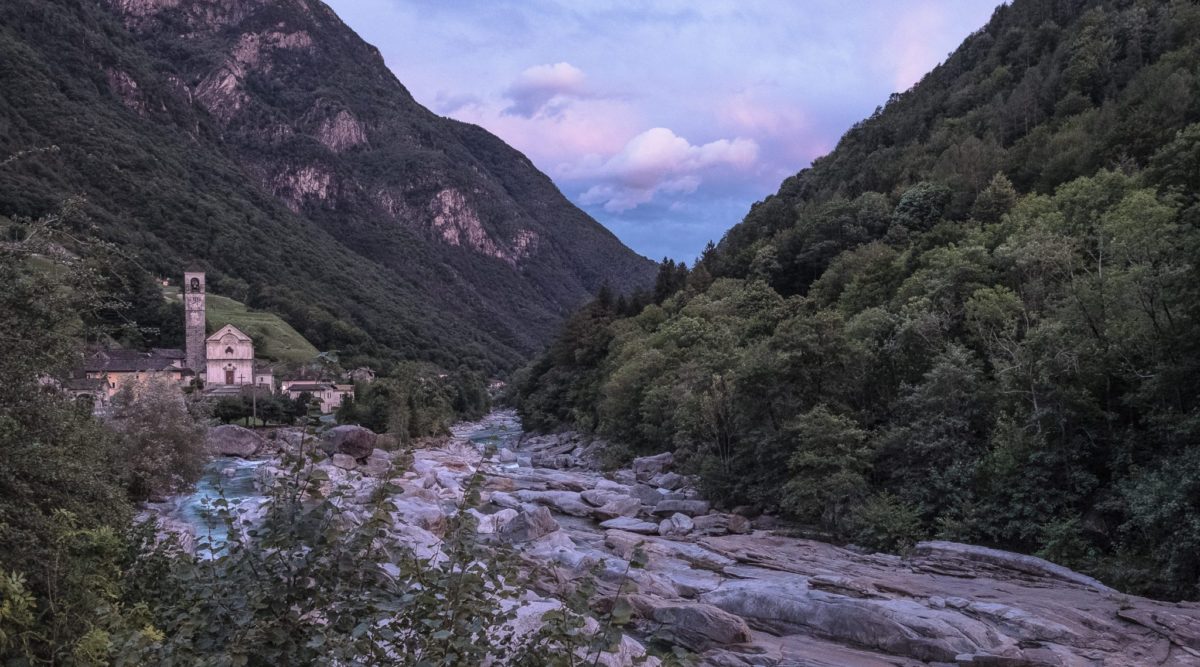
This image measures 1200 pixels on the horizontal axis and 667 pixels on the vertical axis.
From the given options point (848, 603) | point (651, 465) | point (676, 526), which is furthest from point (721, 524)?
point (651, 465)

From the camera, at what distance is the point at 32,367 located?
9.23m

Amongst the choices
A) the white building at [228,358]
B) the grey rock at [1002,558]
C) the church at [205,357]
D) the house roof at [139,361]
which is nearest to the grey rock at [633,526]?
the grey rock at [1002,558]

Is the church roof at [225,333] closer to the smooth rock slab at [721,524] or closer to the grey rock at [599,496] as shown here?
the grey rock at [599,496]

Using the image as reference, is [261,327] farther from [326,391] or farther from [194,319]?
[326,391]

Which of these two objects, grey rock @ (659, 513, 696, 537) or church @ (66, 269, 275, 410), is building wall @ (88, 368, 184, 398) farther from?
grey rock @ (659, 513, 696, 537)

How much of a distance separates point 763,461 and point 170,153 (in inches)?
7418

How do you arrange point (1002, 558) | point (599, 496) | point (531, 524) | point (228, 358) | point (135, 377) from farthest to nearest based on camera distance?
point (228, 358) < point (599, 496) < point (135, 377) < point (531, 524) < point (1002, 558)

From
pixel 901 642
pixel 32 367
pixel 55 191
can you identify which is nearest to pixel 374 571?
pixel 32 367

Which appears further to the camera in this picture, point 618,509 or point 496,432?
point 496,432

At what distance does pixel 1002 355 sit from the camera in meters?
30.5

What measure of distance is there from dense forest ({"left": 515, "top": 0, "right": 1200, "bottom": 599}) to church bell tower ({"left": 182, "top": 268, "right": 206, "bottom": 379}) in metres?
54.5

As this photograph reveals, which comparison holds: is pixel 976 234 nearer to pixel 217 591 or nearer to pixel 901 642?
pixel 901 642

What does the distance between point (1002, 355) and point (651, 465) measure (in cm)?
2393

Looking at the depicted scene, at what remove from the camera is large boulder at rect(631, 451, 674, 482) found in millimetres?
47344
